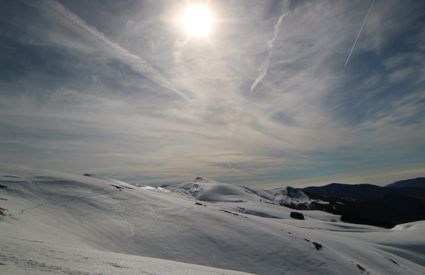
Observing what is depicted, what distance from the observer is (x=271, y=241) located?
29.3 meters

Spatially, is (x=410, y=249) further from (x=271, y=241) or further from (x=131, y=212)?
(x=131, y=212)

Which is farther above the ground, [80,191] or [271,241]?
[80,191]

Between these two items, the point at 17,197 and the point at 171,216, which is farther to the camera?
the point at 171,216

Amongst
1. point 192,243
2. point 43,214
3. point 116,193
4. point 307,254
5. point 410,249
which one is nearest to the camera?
point 43,214

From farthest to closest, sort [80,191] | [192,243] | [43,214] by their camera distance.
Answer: [80,191], [192,243], [43,214]

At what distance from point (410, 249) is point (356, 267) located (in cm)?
3242

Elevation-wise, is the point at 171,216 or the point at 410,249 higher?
the point at 171,216

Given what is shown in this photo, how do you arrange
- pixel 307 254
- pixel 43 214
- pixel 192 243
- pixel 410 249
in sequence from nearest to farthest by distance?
pixel 43 214 → pixel 192 243 → pixel 307 254 → pixel 410 249

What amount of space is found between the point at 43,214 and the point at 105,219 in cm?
501

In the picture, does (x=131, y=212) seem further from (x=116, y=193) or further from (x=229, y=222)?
(x=229, y=222)

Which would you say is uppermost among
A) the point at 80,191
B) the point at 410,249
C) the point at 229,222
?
the point at 80,191

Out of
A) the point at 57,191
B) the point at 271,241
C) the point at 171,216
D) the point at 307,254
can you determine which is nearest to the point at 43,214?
the point at 57,191

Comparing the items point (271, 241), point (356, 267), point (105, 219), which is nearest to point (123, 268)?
point (105, 219)

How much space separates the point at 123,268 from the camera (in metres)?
8.34
